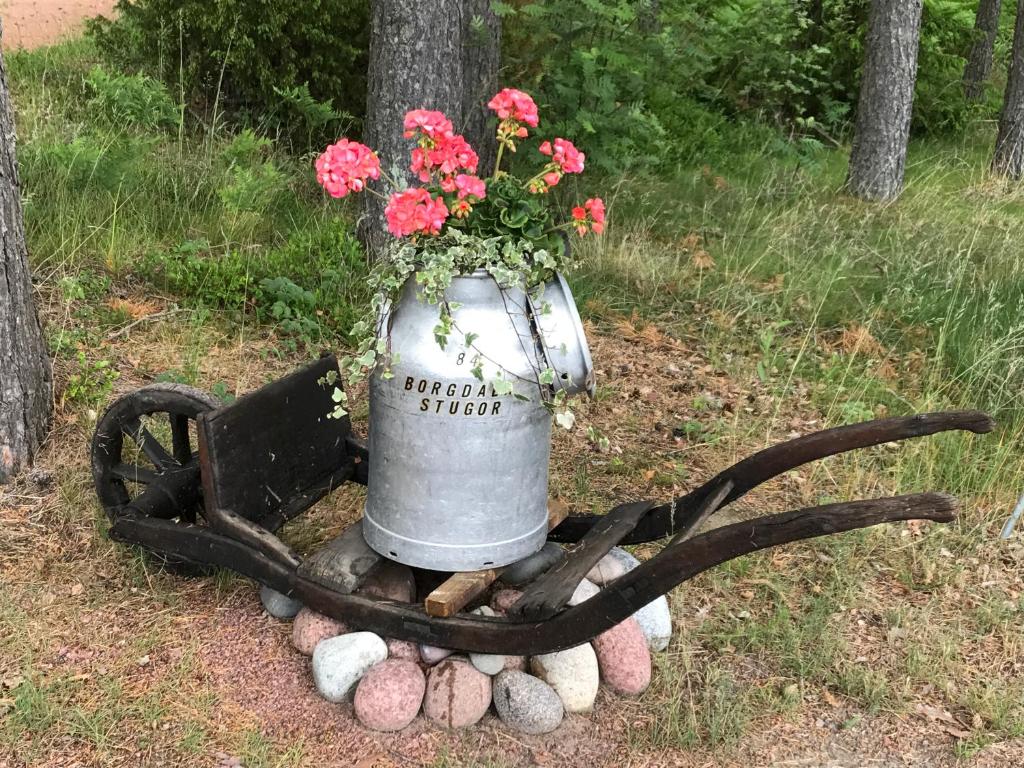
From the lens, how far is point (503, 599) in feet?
10.1

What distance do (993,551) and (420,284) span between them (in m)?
2.70

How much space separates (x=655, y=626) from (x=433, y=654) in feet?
2.56

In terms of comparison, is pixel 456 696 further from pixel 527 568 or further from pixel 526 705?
pixel 527 568

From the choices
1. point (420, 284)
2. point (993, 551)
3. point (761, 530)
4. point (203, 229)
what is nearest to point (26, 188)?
point (203, 229)

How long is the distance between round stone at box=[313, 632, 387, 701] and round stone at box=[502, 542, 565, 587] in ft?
1.51

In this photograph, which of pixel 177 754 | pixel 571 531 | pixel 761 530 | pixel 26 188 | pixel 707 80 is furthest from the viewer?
pixel 707 80

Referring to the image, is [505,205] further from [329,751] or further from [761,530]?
[329,751]

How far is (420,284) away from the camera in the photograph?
263cm

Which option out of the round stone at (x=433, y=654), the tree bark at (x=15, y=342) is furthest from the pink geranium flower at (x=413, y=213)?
the tree bark at (x=15, y=342)

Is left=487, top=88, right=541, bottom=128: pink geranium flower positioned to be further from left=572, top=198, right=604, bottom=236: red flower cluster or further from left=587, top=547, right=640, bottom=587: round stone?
left=587, top=547, right=640, bottom=587: round stone

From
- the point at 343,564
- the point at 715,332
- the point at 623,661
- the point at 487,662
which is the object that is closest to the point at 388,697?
the point at 487,662

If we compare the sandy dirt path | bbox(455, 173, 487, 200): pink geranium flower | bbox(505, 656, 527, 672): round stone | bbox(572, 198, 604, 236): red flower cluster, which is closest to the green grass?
bbox(505, 656, 527, 672): round stone

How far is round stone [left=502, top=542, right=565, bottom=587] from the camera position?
309cm

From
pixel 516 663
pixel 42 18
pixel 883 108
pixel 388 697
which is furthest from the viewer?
pixel 42 18
